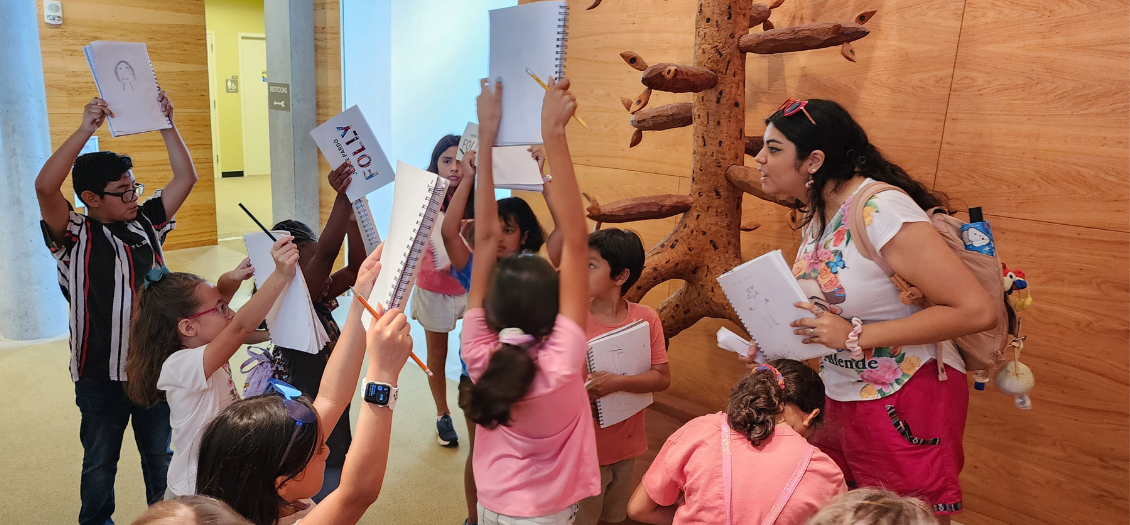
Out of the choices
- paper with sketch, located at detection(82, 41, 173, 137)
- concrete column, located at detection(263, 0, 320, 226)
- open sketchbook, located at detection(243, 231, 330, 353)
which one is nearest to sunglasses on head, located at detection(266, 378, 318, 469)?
open sketchbook, located at detection(243, 231, 330, 353)

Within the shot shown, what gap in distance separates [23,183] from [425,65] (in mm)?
3504

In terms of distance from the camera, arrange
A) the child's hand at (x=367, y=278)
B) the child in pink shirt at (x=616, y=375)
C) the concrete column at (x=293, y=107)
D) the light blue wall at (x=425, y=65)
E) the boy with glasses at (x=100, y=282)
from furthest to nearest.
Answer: the concrete column at (x=293, y=107), the boy with glasses at (x=100, y=282), the child in pink shirt at (x=616, y=375), the light blue wall at (x=425, y=65), the child's hand at (x=367, y=278)

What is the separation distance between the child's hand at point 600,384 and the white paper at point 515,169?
859mm

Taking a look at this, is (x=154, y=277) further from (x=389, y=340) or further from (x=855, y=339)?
(x=855, y=339)

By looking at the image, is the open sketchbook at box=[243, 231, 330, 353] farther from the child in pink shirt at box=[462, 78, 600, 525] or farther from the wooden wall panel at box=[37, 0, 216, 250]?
the wooden wall panel at box=[37, 0, 216, 250]

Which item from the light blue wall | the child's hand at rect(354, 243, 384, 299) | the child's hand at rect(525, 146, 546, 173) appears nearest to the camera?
the child's hand at rect(525, 146, 546, 173)

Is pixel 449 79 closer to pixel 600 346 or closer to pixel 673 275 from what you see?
pixel 600 346

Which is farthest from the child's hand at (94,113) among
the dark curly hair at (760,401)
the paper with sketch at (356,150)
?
the dark curly hair at (760,401)

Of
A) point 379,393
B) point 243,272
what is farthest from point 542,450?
point 243,272

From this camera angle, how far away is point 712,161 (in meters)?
A: 2.27

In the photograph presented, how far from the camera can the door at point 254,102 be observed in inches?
405

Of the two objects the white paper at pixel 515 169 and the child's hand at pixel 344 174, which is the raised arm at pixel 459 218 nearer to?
the white paper at pixel 515 169

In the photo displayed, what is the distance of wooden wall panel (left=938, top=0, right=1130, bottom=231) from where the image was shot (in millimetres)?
2129

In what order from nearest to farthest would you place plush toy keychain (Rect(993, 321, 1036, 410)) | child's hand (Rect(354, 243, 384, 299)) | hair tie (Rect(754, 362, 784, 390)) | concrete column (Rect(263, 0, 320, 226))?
child's hand (Rect(354, 243, 384, 299))
hair tie (Rect(754, 362, 784, 390))
plush toy keychain (Rect(993, 321, 1036, 410))
concrete column (Rect(263, 0, 320, 226))
